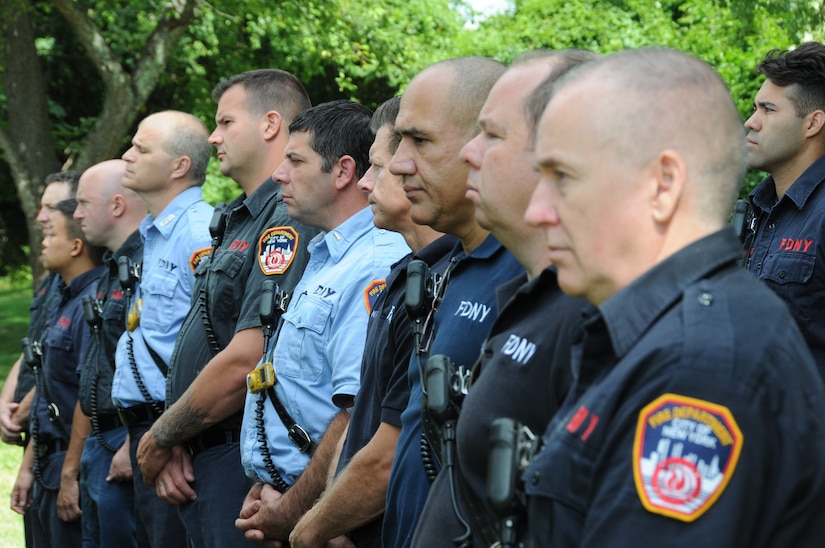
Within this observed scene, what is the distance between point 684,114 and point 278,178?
2887 millimetres

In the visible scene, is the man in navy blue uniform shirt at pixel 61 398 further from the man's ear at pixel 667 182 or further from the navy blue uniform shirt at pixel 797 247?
the man's ear at pixel 667 182

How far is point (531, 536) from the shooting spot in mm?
1938

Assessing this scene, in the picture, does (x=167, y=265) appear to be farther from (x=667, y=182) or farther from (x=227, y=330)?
(x=667, y=182)

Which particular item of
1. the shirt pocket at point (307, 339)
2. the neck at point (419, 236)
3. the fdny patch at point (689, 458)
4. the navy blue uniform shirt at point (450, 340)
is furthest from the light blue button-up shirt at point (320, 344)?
the fdny patch at point (689, 458)

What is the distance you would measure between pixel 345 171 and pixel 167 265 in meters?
1.53

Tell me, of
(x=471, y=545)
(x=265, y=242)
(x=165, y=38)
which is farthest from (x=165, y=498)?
(x=165, y=38)

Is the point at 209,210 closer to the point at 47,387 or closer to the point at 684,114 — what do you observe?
the point at 47,387

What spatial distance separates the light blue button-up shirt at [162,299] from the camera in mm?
5508

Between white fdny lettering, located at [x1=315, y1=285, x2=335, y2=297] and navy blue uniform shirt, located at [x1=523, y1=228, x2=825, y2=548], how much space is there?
88.9 inches

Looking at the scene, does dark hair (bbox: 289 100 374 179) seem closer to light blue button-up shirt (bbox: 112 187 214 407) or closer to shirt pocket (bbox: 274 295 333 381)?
shirt pocket (bbox: 274 295 333 381)

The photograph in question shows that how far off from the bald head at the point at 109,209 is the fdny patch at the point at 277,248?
209 cm

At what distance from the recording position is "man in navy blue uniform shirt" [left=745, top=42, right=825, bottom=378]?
14.4ft

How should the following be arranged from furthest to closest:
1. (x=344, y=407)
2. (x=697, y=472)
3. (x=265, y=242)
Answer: (x=265, y=242) < (x=344, y=407) < (x=697, y=472)

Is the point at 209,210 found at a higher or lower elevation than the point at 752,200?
lower
